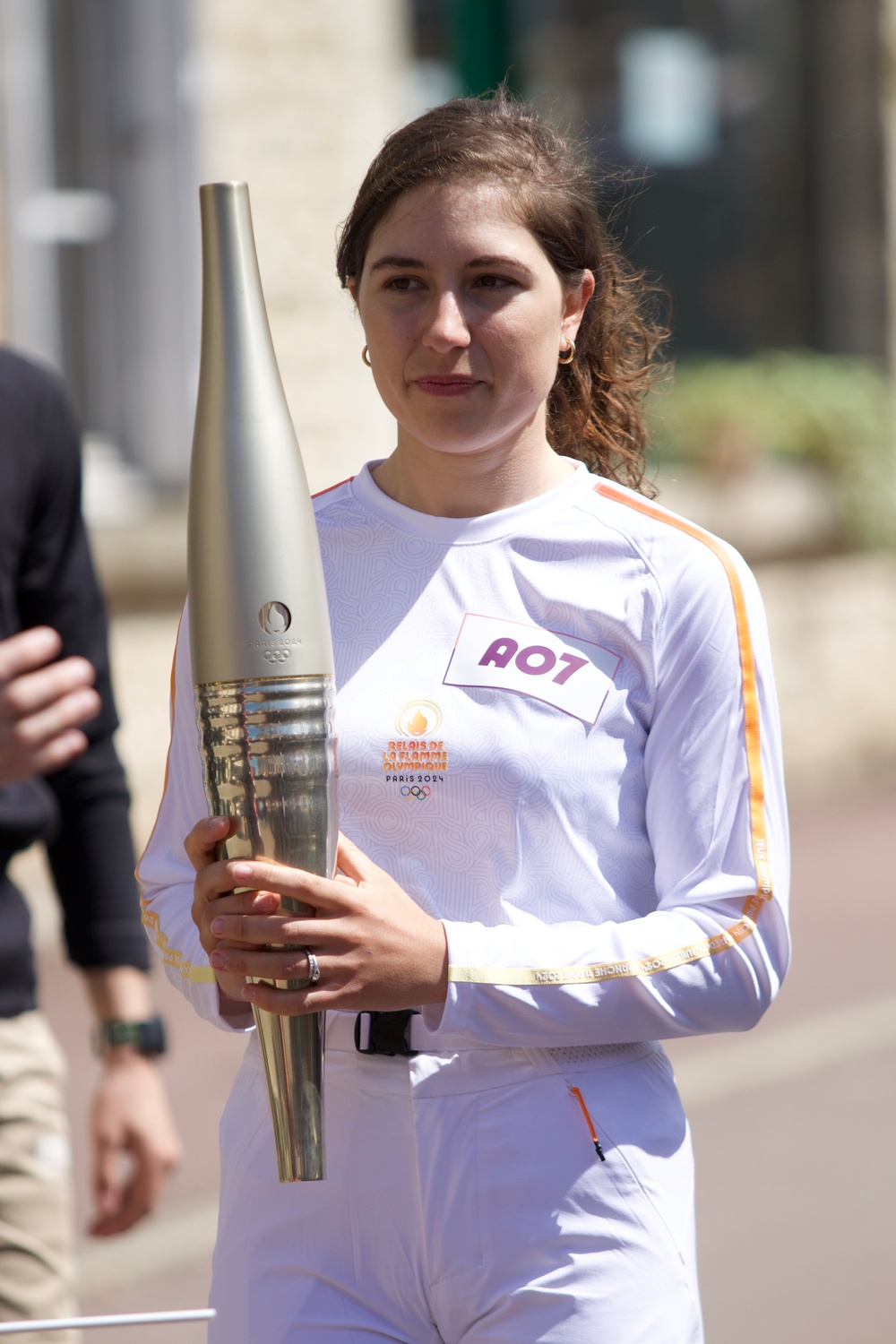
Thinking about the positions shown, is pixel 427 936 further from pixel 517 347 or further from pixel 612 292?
pixel 612 292

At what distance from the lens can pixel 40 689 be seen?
5.56ft

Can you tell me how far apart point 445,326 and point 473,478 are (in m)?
0.17

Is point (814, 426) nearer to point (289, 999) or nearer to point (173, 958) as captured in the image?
point (173, 958)

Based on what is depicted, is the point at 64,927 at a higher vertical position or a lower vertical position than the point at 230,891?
lower

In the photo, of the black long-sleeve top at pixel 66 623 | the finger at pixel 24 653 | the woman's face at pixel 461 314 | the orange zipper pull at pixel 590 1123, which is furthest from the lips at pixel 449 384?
the black long-sleeve top at pixel 66 623

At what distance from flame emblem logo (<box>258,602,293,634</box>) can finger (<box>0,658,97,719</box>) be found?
288 millimetres

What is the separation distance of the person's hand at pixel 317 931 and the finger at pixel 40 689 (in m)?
0.25

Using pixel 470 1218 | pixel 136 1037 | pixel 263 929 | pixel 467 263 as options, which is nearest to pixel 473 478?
pixel 467 263

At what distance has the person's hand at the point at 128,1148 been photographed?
8.30 feet

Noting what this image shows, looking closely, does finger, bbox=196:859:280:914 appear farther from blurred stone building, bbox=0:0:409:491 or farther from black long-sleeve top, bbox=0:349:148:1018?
blurred stone building, bbox=0:0:409:491

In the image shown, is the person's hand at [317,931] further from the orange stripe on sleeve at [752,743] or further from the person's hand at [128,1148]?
the person's hand at [128,1148]

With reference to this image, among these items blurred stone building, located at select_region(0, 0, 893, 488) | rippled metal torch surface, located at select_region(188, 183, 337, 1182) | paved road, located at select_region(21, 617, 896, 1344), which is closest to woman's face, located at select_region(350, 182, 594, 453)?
rippled metal torch surface, located at select_region(188, 183, 337, 1182)

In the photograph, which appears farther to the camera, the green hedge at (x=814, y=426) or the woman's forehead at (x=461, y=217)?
the green hedge at (x=814, y=426)

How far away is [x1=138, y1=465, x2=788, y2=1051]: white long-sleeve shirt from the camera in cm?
163
